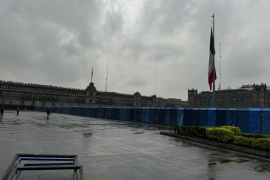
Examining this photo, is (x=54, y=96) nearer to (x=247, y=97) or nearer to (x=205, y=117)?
(x=205, y=117)

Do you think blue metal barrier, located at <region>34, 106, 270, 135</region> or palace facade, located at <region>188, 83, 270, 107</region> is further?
palace facade, located at <region>188, 83, 270, 107</region>

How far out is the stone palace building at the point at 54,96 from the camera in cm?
10489

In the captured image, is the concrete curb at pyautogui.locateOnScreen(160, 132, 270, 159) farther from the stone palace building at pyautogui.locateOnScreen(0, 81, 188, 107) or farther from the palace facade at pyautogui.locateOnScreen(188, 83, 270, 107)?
the palace facade at pyautogui.locateOnScreen(188, 83, 270, 107)

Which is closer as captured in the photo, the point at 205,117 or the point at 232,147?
the point at 232,147

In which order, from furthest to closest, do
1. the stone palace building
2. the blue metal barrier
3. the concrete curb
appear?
the stone palace building, the blue metal barrier, the concrete curb

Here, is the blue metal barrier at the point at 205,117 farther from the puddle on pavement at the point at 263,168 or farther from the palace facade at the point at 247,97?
the palace facade at the point at 247,97

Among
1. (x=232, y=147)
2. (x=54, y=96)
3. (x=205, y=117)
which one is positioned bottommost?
(x=232, y=147)

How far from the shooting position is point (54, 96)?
11781 centimetres

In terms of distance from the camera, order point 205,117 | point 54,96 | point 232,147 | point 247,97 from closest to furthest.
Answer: point 232,147
point 205,117
point 54,96
point 247,97

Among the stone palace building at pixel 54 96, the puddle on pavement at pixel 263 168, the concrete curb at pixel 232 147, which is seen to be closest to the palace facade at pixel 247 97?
the stone palace building at pixel 54 96

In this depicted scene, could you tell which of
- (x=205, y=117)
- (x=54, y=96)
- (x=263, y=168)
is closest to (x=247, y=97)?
(x=54, y=96)

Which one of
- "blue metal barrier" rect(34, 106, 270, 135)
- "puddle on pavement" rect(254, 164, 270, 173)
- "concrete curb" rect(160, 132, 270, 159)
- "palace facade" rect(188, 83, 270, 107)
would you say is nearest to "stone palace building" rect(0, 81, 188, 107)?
"palace facade" rect(188, 83, 270, 107)

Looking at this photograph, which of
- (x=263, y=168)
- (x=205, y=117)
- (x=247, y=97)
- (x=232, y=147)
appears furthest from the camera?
(x=247, y=97)

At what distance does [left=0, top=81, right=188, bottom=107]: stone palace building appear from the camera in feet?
344
